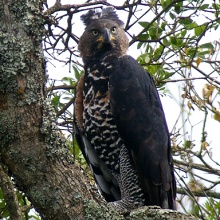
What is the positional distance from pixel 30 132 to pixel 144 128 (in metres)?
1.85

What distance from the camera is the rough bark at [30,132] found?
243 cm

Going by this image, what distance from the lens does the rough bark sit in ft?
7.97

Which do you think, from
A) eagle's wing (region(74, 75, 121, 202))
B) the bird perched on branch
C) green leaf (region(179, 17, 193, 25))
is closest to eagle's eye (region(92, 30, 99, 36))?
the bird perched on branch

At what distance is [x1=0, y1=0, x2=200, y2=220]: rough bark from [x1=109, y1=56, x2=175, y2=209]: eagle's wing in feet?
5.13

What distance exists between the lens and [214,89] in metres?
4.48

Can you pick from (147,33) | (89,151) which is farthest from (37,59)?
(147,33)

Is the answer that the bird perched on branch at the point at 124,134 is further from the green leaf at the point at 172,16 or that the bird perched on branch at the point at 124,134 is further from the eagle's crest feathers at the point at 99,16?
the eagle's crest feathers at the point at 99,16

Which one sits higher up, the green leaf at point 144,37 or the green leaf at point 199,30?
the green leaf at point 199,30

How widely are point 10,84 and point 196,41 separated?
2315mm

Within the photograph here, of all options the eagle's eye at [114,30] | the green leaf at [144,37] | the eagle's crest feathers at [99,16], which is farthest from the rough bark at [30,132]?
the eagle's crest feathers at [99,16]

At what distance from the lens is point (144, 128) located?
418cm

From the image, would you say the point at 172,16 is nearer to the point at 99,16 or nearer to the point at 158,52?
the point at 158,52

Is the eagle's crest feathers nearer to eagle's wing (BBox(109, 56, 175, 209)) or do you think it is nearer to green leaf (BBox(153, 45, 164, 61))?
green leaf (BBox(153, 45, 164, 61))

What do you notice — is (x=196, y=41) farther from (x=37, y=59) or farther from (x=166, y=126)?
(x=37, y=59)
